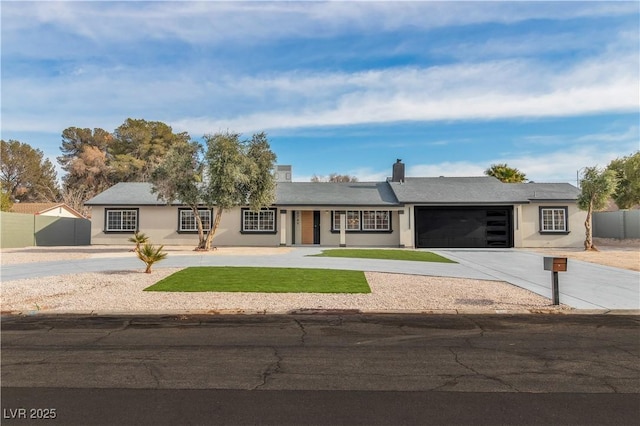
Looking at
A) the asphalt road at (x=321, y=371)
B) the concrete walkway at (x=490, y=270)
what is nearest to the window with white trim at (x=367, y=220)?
the concrete walkway at (x=490, y=270)

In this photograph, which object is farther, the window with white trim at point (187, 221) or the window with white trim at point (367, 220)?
the window with white trim at point (187, 221)

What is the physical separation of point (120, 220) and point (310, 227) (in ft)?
39.0

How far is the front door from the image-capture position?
94.4 ft

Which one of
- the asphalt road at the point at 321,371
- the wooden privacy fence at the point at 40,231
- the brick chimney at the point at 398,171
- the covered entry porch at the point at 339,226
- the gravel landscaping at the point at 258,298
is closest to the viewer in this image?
the asphalt road at the point at 321,371

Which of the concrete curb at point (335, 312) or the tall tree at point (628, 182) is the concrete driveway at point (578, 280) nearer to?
the concrete curb at point (335, 312)

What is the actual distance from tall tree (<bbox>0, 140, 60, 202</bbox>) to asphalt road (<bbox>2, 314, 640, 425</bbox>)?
48025 millimetres

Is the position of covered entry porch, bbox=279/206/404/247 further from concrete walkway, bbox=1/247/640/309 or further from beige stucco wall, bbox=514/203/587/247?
concrete walkway, bbox=1/247/640/309

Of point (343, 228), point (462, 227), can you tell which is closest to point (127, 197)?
point (343, 228)

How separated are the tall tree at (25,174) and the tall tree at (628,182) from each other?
5485 centimetres

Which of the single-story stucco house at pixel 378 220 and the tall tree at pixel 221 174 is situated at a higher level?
the tall tree at pixel 221 174

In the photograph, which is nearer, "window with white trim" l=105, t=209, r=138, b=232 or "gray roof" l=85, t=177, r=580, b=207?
"gray roof" l=85, t=177, r=580, b=207

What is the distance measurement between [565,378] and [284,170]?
98.9 ft

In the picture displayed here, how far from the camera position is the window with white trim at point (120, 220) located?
28703mm

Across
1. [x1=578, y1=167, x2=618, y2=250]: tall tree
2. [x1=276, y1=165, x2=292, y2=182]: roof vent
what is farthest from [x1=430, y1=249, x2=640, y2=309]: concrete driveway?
[x1=276, y1=165, x2=292, y2=182]: roof vent
